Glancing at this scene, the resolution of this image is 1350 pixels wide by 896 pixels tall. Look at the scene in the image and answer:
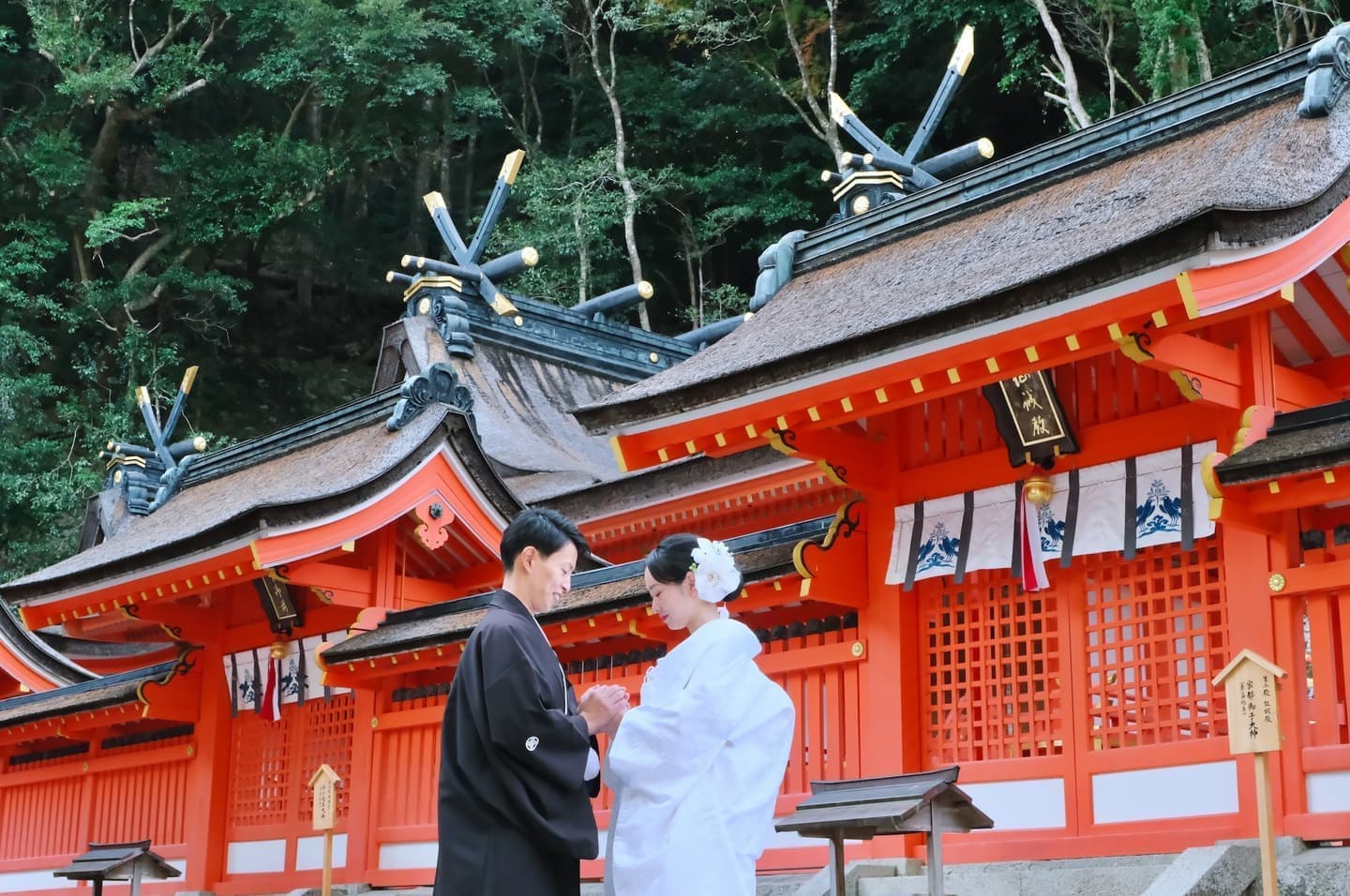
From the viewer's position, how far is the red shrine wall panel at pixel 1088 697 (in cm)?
760

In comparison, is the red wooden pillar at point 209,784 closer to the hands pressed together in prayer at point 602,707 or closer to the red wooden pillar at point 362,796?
the red wooden pillar at point 362,796

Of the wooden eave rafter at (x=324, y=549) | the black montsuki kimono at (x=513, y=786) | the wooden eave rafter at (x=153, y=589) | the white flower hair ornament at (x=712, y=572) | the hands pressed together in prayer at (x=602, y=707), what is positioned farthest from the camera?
the wooden eave rafter at (x=153, y=589)

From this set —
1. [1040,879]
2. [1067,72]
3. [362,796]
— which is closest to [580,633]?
[362,796]

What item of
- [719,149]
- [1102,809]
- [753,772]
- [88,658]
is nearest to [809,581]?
[1102,809]

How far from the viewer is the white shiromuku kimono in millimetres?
4797

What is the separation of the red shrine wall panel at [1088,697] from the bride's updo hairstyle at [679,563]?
3554mm

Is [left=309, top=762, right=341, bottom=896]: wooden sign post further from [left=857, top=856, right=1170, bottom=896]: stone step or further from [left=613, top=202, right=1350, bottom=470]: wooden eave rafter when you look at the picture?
[left=857, top=856, right=1170, bottom=896]: stone step

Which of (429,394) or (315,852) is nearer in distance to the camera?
(315,852)

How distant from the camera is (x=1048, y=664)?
8.34m

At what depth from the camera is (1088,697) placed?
318 inches

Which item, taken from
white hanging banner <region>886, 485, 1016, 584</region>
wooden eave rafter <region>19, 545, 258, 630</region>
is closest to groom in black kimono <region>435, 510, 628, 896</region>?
white hanging banner <region>886, 485, 1016, 584</region>

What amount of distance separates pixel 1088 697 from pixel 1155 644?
489mm

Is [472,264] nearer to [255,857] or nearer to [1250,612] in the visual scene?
[255,857]

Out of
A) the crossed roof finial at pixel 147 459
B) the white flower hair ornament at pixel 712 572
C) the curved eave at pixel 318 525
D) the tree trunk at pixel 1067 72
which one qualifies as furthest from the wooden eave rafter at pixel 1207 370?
the tree trunk at pixel 1067 72
